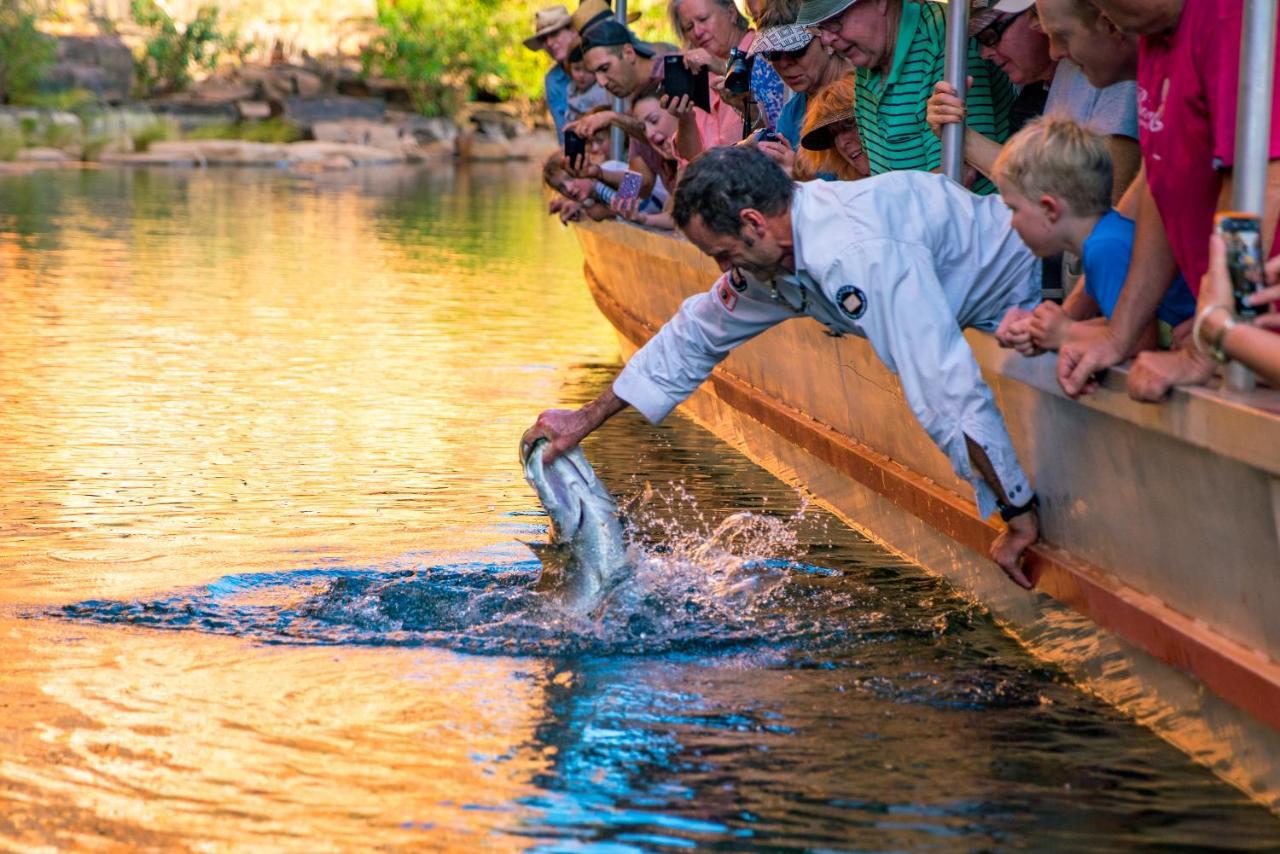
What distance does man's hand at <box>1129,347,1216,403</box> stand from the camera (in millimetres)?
3906

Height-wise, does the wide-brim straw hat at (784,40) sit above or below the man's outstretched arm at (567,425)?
above

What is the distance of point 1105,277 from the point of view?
4414mm

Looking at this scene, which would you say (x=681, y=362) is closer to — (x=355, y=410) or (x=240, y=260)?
(x=355, y=410)

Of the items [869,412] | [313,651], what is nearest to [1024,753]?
Answer: [313,651]

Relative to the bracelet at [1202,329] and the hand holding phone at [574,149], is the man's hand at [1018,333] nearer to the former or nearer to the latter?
the bracelet at [1202,329]

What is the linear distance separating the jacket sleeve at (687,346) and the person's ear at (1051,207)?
1.01 meters

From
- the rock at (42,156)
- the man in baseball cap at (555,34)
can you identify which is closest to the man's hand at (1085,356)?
the man in baseball cap at (555,34)

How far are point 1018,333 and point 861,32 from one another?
1.83 meters

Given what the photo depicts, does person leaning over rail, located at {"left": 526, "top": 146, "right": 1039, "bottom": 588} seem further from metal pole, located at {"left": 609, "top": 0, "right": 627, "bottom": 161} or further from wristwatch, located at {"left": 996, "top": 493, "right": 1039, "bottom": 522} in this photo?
metal pole, located at {"left": 609, "top": 0, "right": 627, "bottom": 161}

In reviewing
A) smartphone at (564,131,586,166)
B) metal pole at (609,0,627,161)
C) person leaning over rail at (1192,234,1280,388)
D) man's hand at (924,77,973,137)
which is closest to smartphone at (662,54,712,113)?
smartphone at (564,131,586,166)

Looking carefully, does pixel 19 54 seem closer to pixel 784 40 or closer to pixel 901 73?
pixel 784 40

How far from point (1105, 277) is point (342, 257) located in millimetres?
13552

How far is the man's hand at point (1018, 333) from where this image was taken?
4566 millimetres

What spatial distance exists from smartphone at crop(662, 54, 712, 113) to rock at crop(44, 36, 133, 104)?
3503cm
